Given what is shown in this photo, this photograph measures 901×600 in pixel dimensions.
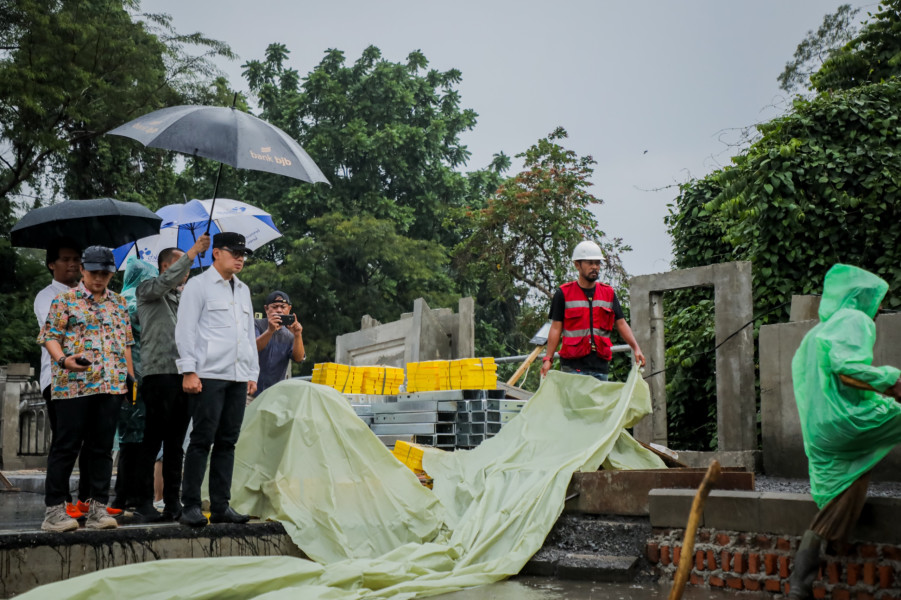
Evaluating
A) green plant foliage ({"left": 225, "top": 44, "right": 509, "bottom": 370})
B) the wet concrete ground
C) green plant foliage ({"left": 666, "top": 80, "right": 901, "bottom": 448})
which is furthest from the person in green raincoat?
green plant foliage ({"left": 225, "top": 44, "right": 509, "bottom": 370})

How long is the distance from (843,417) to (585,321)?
350cm

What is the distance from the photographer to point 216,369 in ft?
19.5

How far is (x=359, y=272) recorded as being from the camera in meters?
28.4

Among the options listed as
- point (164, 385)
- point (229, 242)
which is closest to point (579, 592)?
point (164, 385)

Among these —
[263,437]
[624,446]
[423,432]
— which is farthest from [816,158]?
[263,437]

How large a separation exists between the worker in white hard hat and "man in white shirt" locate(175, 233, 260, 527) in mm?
3122

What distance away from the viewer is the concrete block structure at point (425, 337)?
12859 millimetres

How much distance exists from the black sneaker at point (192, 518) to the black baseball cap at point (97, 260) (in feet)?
5.62

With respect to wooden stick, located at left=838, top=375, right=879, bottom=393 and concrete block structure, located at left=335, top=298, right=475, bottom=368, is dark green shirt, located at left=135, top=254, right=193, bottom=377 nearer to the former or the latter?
wooden stick, located at left=838, top=375, right=879, bottom=393

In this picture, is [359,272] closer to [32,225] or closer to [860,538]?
[32,225]

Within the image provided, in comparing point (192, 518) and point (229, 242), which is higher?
point (229, 242)

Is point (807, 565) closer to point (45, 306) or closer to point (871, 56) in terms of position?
point (45, 306)

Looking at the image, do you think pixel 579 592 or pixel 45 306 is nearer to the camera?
pixel 579 592

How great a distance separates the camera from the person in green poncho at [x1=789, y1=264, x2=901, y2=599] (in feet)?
15.2
